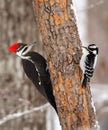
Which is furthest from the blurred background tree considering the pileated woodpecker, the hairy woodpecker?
the hairy woodpecker

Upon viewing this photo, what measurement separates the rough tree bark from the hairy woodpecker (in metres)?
0.05

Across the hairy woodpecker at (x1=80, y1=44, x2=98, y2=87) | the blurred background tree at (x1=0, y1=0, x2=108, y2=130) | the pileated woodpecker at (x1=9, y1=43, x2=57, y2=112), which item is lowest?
the blurred background tree at (x1=0, y1=0, x2=108, y2=130)

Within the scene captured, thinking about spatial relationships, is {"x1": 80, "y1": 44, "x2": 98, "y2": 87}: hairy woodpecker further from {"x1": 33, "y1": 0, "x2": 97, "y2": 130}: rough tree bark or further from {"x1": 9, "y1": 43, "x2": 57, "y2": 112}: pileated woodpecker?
{"x1": 9, "y1": 43, "x2": 57, "y2": 112}: pileated woodpecker

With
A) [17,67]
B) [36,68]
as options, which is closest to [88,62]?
[36,68]

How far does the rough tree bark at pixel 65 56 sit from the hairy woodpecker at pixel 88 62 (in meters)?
0.05

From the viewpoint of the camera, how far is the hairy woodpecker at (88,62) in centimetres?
431

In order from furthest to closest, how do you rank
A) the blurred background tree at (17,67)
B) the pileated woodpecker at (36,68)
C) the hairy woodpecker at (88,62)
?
1. the blurred background tree at (17,67)
2. the pileated woodpecker at (36,68)
3. the hairy woodpecker at (88,62)

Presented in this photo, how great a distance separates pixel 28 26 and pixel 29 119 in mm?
1029

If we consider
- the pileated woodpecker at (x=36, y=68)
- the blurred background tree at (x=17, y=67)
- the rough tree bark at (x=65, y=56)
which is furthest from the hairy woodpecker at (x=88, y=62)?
the blurred background tree at (x=17, y=67)

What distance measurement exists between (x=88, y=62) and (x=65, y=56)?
0.64ft

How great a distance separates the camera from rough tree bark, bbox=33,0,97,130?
14.2ft

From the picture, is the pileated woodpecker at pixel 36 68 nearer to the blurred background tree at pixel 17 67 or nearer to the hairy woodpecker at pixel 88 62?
the hairy woodpecker at pixel 88 62

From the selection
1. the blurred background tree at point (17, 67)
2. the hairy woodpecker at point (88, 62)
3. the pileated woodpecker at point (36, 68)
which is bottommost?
the blurred background tree at point (17, 67)

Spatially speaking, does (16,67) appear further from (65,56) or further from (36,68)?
(65,56)
